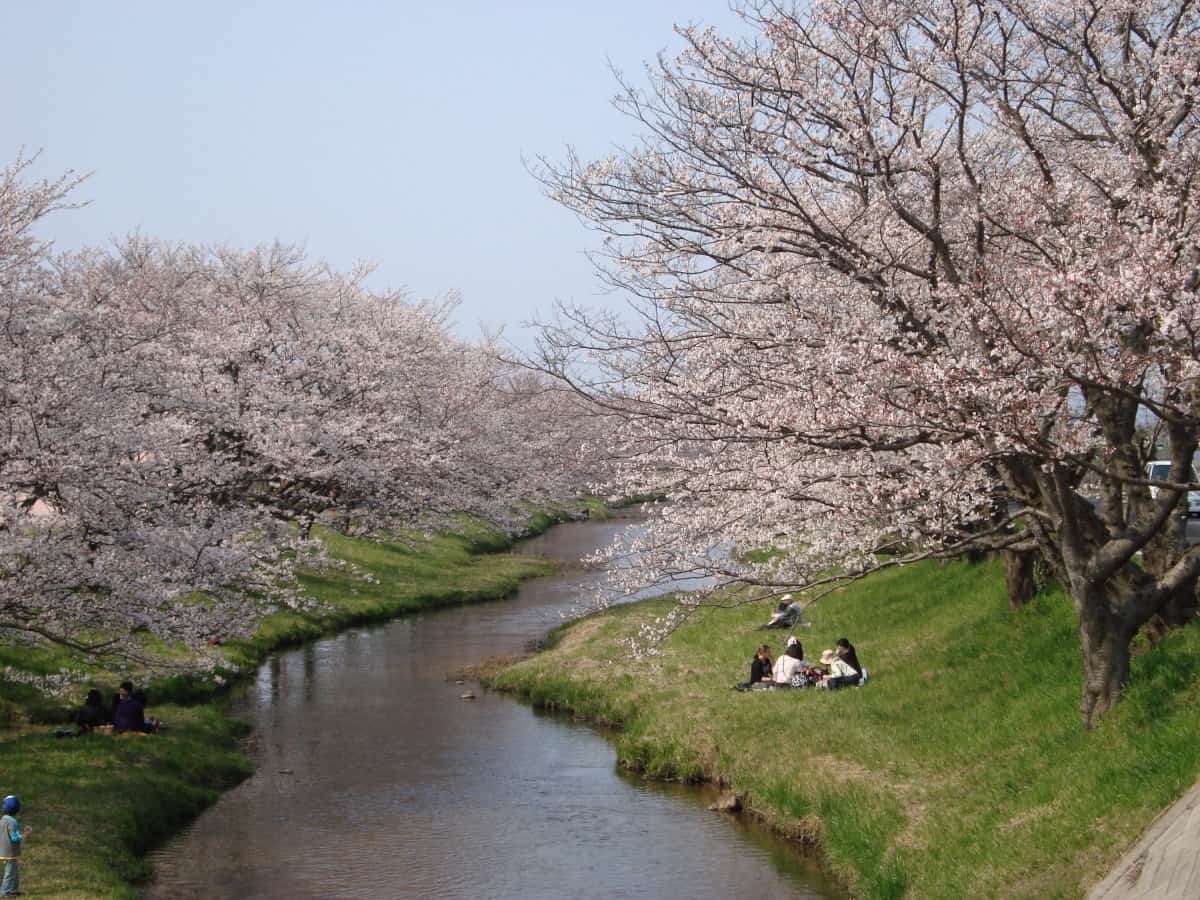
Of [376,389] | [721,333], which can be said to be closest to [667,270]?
[721,333]

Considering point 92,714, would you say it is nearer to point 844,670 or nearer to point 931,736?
A: point 844,670

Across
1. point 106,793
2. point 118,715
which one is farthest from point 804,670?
point 118,715

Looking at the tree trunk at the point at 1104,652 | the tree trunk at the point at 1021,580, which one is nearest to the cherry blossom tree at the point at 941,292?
the tree trunk at the point at 1104,652

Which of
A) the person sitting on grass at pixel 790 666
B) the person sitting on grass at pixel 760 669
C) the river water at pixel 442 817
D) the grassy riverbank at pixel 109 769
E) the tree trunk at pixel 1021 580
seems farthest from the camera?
the person sitting on grass at pixel 760 669

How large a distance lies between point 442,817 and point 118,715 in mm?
6123

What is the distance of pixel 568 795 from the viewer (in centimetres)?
2033

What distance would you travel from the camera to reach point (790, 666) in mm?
22297

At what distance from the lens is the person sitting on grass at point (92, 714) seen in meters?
20.6

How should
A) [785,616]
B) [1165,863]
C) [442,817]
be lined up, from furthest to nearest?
1. [785,616]
2. [442,817]
3. [1165,863]

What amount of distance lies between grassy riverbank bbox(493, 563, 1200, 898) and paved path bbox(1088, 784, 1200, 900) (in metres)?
0.46

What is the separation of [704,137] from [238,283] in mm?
28079

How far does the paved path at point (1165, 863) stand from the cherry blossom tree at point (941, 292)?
294cm

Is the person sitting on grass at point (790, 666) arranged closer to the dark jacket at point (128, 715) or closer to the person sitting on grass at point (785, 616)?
the person sitting on grass at point (785, 616)

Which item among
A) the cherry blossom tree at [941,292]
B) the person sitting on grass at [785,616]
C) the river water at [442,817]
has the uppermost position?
the cherry blossom tree at [941,292]
